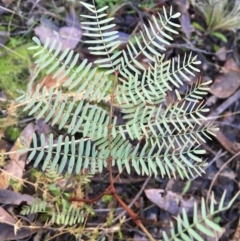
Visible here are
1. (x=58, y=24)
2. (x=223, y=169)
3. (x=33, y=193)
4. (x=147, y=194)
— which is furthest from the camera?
(x=58, y=24)

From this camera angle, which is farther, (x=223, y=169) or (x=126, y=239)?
(x=223, y=169)

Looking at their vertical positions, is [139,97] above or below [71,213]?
above

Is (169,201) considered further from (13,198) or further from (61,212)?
(13,198)

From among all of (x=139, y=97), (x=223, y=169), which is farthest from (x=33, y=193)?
(x=223, y=169)

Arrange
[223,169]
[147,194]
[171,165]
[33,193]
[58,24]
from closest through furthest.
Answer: [171,165]
[33,193]
[147,194]
[223,169]
[58,24]

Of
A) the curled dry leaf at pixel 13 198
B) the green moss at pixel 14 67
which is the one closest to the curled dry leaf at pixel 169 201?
the curled dry leaf at pixel 13 198

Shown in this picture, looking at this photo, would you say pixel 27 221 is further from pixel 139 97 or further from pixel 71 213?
pixel 139 97

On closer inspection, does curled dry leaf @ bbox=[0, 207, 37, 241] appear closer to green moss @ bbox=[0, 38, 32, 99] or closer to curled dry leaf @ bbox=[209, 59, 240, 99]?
green moss @ bbox=[0, 38, 32, 99]
